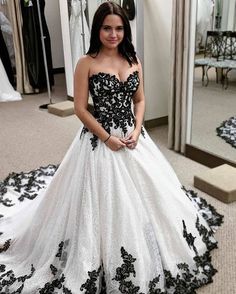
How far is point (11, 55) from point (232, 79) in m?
4.53

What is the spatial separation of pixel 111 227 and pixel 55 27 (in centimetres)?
627

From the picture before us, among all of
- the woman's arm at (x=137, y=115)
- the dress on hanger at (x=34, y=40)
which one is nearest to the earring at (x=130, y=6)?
the woman's arm at (x=137, y=115)

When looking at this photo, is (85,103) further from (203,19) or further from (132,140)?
(203,19)

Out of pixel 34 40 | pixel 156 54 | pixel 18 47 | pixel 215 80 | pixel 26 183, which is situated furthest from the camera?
pixel 18 47

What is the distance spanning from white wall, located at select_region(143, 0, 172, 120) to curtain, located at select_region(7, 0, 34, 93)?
110 inches

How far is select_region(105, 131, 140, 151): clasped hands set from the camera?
1675 mm

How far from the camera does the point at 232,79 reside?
10.00 ft

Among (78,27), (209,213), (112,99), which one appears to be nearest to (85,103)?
(112,99)

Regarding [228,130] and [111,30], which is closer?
[111,30]

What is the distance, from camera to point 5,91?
5668 millimetres

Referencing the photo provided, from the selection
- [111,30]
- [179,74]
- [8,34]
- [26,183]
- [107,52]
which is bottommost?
[26,183]

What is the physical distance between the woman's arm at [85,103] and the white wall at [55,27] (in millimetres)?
5796

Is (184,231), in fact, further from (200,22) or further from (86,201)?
(200,22)

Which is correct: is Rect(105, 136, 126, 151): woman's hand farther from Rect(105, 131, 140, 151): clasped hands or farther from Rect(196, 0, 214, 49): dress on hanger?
Rect(196, 0, 214, 49): dress on hanger
